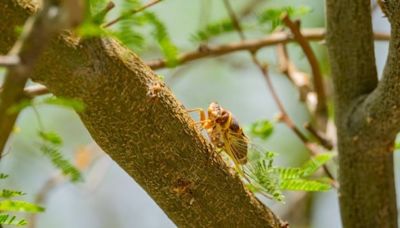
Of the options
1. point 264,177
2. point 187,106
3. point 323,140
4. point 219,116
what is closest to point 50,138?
point 219,116

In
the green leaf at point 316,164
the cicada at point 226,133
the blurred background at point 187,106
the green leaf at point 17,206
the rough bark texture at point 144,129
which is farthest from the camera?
the blurred background at point 187,106

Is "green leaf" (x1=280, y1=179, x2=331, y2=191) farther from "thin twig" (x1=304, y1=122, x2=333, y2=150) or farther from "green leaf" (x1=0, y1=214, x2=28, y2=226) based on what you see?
"green leaf" (x1=0, y1=214, x2=28, y2=226)

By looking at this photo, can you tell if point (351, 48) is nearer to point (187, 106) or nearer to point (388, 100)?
point (388, 100)

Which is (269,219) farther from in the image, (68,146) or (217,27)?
(68,146)

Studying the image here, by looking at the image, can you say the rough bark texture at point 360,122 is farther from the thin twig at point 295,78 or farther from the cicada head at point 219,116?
the thin twig at point 295,78

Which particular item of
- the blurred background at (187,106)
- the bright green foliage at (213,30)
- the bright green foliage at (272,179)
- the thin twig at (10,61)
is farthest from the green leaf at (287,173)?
the blurred background at (187,106)

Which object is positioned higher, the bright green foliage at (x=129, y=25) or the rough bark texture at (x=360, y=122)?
the bright green foliage at (x=129, y=25)
